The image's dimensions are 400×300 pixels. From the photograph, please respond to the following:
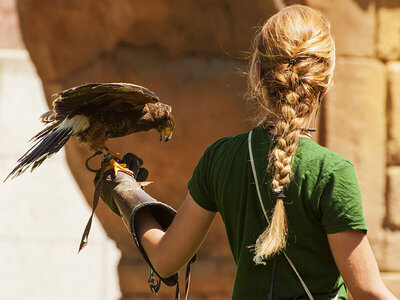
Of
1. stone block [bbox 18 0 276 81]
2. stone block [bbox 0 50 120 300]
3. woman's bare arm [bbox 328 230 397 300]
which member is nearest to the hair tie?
woman's bare arm [bbox 328 230 397 300]

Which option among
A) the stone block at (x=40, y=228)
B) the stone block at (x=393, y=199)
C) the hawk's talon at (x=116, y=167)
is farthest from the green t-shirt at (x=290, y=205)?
the stone block at (x=40, y=228)

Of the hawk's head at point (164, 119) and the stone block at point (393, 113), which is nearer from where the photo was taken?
the hawk's head at point (164, 119)

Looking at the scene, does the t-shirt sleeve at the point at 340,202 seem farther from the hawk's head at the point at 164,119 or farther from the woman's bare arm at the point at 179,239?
the hawk's head at the point at 164,119

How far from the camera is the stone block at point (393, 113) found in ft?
13.7

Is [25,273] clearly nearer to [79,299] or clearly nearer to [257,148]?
[79,299]

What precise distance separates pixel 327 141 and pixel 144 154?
3.91 feet

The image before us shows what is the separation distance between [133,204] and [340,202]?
69cm

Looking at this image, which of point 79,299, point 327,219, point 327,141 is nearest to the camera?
point 327,219

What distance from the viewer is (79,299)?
686 cm

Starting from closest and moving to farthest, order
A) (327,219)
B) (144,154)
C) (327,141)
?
(327,219) < (327,141) < (144,154)

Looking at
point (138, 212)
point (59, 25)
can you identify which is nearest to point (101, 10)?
point (59, 25)

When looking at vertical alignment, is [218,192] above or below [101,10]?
above

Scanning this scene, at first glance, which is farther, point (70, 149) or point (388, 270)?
point (70, 149)

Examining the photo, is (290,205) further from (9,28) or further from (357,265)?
(9,28)
